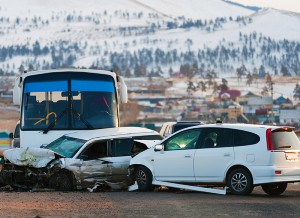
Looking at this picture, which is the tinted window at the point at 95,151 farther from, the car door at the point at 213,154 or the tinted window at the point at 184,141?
the car door at the point at 213,154

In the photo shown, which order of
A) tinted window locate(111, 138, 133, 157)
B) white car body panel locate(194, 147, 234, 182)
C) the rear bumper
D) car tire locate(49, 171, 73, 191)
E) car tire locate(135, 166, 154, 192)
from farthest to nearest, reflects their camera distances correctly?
tinted window locate(111, 138, 133, 157), car tire locate(49, 171, 73, 191), car tire locate(135, 166, 154, 192), white car body panel locate(194, 147, 234, 182), the rear bumper

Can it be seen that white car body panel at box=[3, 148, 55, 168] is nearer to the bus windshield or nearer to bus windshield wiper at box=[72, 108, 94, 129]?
the bus windshield

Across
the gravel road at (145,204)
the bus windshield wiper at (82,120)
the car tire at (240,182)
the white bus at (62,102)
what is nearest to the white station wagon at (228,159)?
the car tire at (240,182)

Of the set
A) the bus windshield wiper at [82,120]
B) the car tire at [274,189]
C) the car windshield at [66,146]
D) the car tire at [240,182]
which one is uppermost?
the bus windshield wiper at [82,120]

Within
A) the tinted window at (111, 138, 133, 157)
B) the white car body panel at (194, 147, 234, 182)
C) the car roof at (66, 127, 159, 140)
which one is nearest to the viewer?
the white car body panel at (194, 147, 234, 182)

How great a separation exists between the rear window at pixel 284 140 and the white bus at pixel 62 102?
6636 mm

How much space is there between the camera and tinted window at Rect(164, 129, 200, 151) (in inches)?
764

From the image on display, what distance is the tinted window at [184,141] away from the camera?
19406mm

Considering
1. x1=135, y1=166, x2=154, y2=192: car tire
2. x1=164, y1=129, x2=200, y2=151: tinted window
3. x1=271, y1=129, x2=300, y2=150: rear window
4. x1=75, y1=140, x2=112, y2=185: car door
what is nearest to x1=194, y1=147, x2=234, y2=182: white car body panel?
x1=164, y1=129, x2=200, y2=151: tinted window

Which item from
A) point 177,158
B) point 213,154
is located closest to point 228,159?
point 213,154

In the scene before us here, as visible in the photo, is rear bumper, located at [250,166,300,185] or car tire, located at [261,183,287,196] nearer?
rear bumper, located at [250,166,300,185]

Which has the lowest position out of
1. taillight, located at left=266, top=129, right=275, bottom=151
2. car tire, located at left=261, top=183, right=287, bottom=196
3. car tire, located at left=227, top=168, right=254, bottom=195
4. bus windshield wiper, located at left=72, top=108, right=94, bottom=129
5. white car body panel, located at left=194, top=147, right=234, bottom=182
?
car tire, located at left=261, top=183, right=287, bottom=196

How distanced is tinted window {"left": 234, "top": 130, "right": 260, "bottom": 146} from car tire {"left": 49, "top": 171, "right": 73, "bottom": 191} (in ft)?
12.3

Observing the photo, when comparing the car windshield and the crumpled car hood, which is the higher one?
the car windshield
